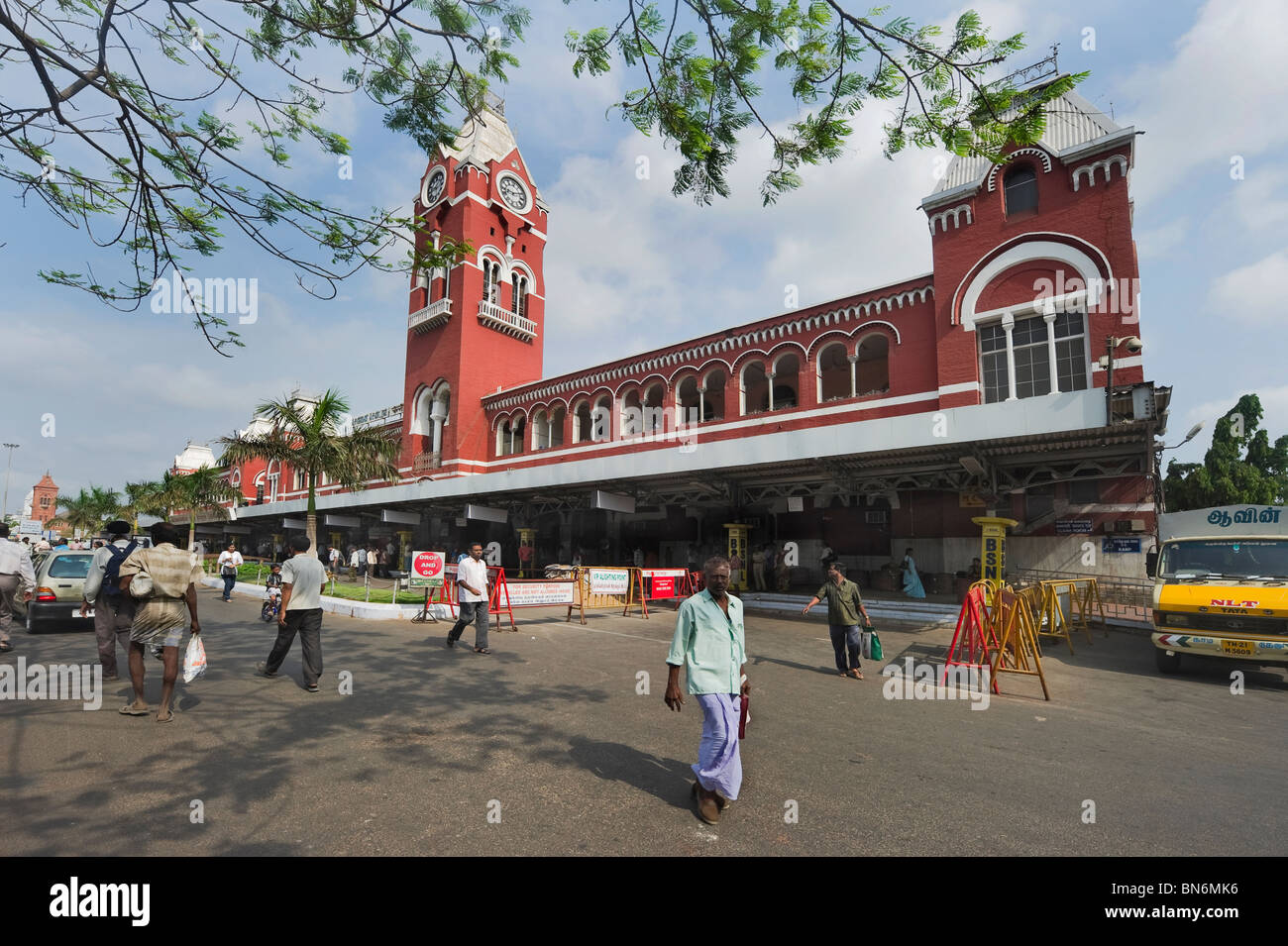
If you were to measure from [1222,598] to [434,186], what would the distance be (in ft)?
117

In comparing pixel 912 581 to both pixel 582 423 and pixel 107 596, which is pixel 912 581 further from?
pixel 582 423

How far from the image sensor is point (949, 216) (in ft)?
57.7

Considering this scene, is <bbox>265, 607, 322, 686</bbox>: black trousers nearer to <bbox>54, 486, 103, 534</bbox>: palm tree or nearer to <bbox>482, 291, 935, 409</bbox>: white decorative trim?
<bbox>482, 291, 935, 409</bbox>: white decorative trim

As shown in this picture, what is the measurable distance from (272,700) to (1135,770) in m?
7.76

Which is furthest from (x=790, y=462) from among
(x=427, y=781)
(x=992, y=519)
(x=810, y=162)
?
(x=427, y=781)

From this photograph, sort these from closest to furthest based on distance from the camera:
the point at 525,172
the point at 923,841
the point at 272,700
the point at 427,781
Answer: the point at 923,841, the point at 427,781, the point at 272,700, the point at 525,172

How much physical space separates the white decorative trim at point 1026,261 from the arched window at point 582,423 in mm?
15632

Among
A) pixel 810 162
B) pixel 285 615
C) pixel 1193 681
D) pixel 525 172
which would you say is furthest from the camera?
pixel 525 172

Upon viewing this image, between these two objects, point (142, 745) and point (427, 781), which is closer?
point (427, 781)

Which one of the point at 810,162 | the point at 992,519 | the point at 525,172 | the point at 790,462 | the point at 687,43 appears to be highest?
the point at 525,172

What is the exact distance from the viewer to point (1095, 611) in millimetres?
14039

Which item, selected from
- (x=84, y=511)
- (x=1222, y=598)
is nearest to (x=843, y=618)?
(x=1222, y=598)

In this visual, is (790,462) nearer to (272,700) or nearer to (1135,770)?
(1135,770)

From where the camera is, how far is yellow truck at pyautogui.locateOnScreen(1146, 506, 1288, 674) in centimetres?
770
